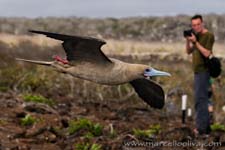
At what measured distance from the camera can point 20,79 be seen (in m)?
14.6

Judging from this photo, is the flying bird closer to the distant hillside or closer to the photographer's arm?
the photographer's arm

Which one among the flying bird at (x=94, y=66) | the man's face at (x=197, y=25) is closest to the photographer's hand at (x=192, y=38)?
the man's face at (x=197, y=25)

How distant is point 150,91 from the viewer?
27.6 ft

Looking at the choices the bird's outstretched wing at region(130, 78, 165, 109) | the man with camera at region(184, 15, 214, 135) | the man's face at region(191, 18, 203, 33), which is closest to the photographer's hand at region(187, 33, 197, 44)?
the man with camera at region(184, 15, 214, 135)

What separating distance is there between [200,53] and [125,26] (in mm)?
40999

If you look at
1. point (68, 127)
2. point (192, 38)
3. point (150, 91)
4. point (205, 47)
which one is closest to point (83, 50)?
point (150, 91)

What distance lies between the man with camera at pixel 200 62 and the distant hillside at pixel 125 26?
105 feet

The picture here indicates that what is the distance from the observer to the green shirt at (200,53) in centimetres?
980

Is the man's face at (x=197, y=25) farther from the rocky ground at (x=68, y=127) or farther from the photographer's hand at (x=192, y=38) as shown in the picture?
the rocky ground at (x=68, y=127)

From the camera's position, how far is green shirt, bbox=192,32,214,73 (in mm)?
→ 9797

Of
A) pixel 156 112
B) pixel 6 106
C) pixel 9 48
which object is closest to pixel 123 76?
pixel 6 106

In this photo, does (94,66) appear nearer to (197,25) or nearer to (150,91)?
(150,91)

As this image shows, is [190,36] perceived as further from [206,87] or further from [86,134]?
[86,134]

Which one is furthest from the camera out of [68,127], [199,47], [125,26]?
[125,26]
